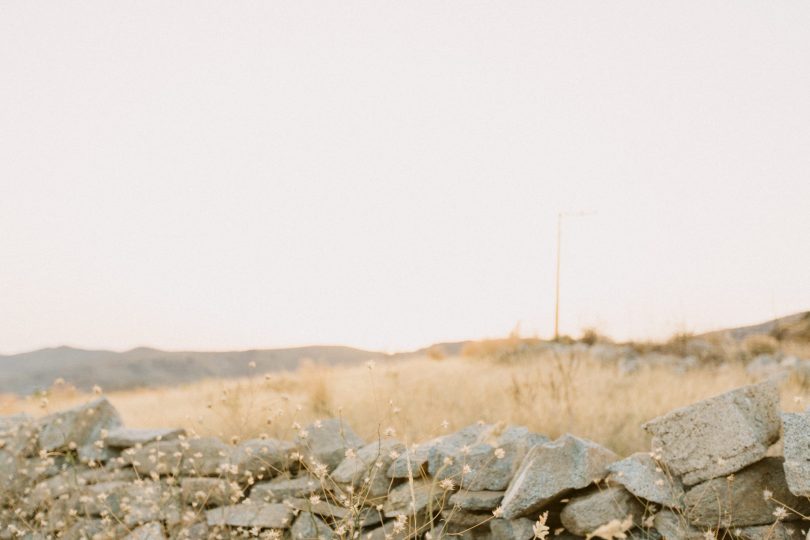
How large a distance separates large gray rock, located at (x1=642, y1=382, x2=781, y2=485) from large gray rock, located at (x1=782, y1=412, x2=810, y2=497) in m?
0.25

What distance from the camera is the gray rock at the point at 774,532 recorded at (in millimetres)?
3150

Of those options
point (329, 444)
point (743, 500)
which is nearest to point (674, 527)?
point (743, 500)

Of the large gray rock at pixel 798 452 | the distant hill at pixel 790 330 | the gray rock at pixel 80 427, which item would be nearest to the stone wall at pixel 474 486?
the large gray rock at pixel 798 452

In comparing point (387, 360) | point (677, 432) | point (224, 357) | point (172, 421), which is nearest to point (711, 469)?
point (677, 432)

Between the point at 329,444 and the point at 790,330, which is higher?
the point at 790,330

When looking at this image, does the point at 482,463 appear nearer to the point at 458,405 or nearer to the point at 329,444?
the point at 329,444

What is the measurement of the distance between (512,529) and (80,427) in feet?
12.8

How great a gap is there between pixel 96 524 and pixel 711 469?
3937 millimetres

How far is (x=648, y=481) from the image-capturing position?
337 cm

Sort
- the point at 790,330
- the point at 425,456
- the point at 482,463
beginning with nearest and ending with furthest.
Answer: the point at 482,463, the point at 425,456, the point at 790,330

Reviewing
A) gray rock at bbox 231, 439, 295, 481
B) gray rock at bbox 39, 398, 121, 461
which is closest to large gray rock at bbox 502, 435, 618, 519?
gray rock at bbox 231, 439, 295, 481

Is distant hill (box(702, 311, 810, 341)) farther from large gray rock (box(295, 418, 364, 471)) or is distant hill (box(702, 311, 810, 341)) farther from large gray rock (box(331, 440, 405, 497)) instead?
large gray rock (box(331, 440, 405, 497))

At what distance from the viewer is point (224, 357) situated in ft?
108

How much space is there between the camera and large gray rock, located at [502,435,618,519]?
11.3ft
